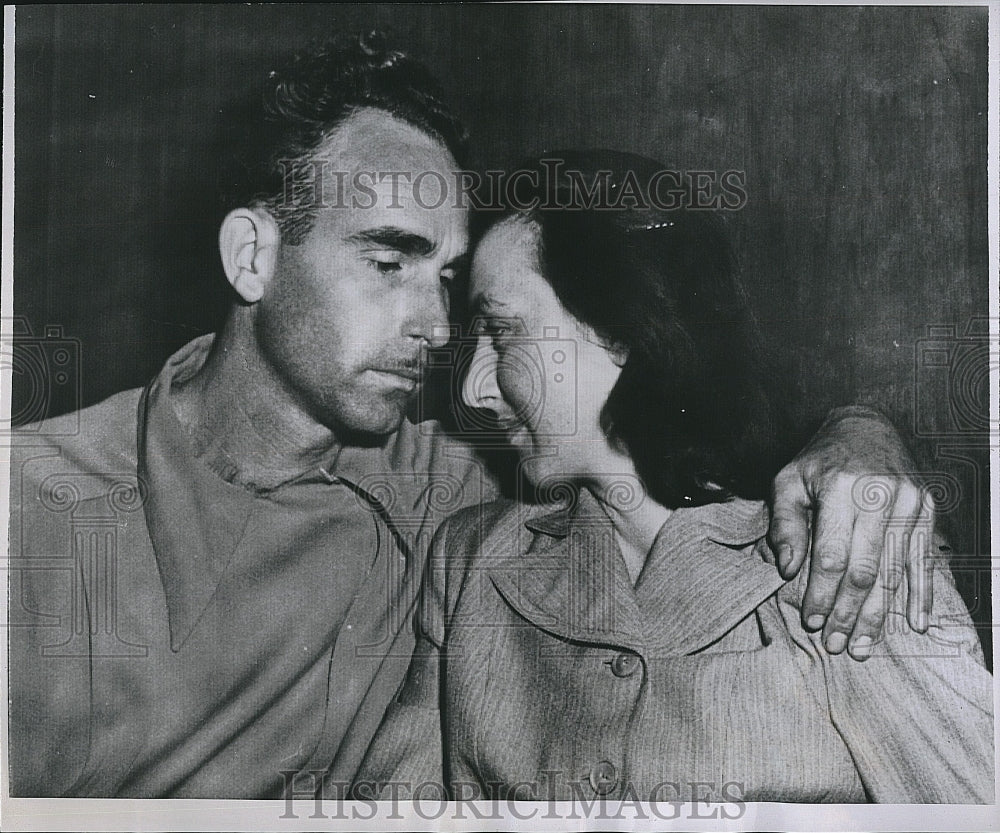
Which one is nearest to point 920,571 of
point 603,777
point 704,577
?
point 704,577

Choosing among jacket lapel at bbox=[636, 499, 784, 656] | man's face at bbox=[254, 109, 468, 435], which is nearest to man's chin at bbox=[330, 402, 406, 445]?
man's face at bbox=[254, 109, 468, 435]

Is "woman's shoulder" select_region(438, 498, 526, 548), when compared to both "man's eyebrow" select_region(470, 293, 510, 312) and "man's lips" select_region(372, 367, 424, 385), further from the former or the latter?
"man's eyebrow" select_region(470, 293, 510, 312)

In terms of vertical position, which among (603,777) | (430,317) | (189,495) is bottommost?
(603,777)

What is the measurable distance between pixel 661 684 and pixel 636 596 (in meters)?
0.21

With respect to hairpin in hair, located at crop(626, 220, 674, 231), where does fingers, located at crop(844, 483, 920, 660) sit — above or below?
below

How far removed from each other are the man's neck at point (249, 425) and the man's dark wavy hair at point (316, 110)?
1.05ft

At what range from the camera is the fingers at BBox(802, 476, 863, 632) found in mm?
2174

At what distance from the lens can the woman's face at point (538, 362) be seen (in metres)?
2.20

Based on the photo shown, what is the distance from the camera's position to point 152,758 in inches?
86.8

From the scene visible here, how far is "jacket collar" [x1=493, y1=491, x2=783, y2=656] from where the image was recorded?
2.16 meters

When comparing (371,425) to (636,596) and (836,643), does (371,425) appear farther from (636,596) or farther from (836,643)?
(836,643)

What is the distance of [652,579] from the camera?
2.18m

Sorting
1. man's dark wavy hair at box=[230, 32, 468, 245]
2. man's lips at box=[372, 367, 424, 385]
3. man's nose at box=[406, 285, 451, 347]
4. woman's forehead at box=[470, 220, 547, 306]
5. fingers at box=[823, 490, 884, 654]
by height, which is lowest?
fingers at box=[823, 490, 884, 654]

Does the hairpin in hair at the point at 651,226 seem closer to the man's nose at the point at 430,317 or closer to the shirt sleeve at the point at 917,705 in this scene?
the man's nose at the point at 430,317
